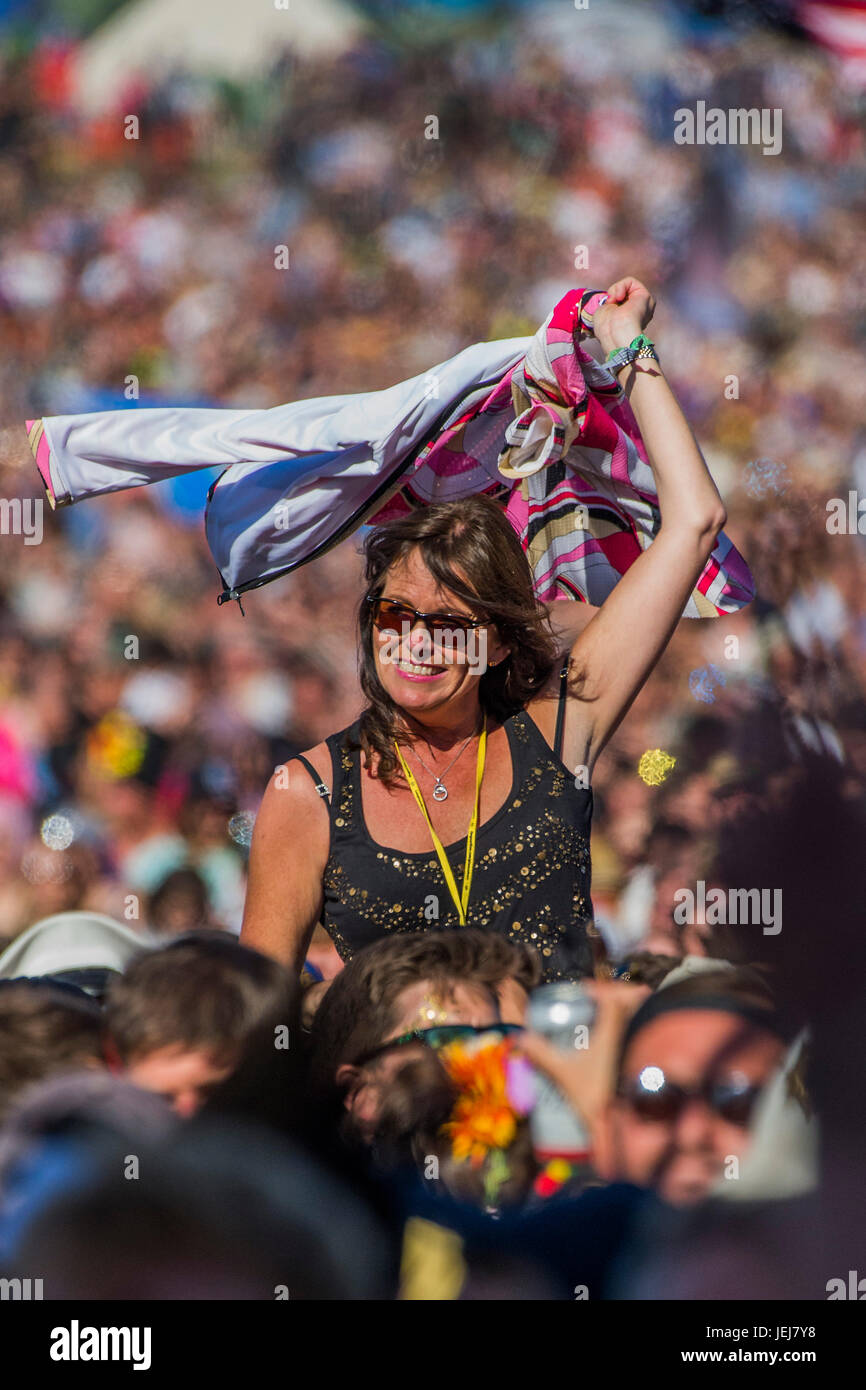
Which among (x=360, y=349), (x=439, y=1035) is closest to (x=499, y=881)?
(x=439, y=1035)

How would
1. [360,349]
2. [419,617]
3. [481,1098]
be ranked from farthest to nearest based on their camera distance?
1. [360,349]
2. [419,617]
3. [481,1098]

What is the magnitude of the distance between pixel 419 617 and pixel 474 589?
0.36ft

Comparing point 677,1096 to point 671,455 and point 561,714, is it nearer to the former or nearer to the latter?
point 561,714

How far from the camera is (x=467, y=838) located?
6.76ft

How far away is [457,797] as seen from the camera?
2.11 meters

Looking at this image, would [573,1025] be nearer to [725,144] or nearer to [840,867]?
[840,867]

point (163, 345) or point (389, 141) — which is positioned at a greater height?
point (389, 141)

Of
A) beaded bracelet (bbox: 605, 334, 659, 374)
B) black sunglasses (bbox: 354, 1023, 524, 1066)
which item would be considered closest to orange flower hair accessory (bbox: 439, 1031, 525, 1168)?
black sunglasses (bbox: 354, 1023, 524, 1066)

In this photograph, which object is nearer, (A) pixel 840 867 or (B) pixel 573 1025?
(B) pixel 573 1025

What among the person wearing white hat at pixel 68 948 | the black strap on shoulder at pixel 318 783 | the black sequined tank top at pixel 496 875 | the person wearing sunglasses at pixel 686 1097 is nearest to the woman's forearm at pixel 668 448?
the black sequined tank top at pixel 496 875

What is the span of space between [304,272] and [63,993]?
324 centimetres

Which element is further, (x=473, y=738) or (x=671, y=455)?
(x=473, y=738)


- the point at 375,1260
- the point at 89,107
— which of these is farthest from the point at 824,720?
the point at 89,107
